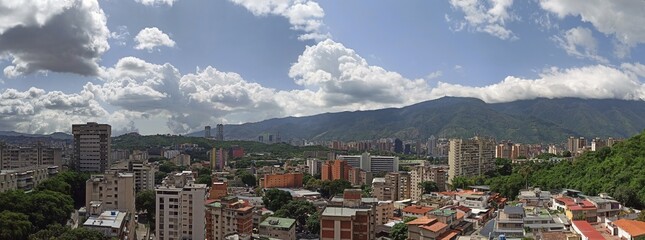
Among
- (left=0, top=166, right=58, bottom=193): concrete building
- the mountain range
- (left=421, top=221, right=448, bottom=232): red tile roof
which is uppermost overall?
the mountain range

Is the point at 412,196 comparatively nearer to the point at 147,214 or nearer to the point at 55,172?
the point at 147,214

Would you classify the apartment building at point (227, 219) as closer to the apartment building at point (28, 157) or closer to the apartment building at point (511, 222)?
the apartment building at point (511, 222)

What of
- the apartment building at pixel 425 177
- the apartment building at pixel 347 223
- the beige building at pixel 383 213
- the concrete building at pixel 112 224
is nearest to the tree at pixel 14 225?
the concrete building at pixel 112 224

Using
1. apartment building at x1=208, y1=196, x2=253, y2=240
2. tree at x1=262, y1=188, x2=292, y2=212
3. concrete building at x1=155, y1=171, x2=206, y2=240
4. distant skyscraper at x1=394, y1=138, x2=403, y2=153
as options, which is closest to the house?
apartment building at x1=208, y1=196, x2=253, y2=240

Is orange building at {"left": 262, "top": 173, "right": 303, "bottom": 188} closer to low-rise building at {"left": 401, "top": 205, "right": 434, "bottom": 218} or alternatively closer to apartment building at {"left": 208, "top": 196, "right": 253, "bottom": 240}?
low-rise building at {"left": 401, "top": 205, "right": 434, "bottom": 218}

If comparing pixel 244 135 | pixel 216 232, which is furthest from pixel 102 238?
pixel 244 135

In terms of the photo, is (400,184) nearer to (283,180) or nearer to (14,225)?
(283,180)
